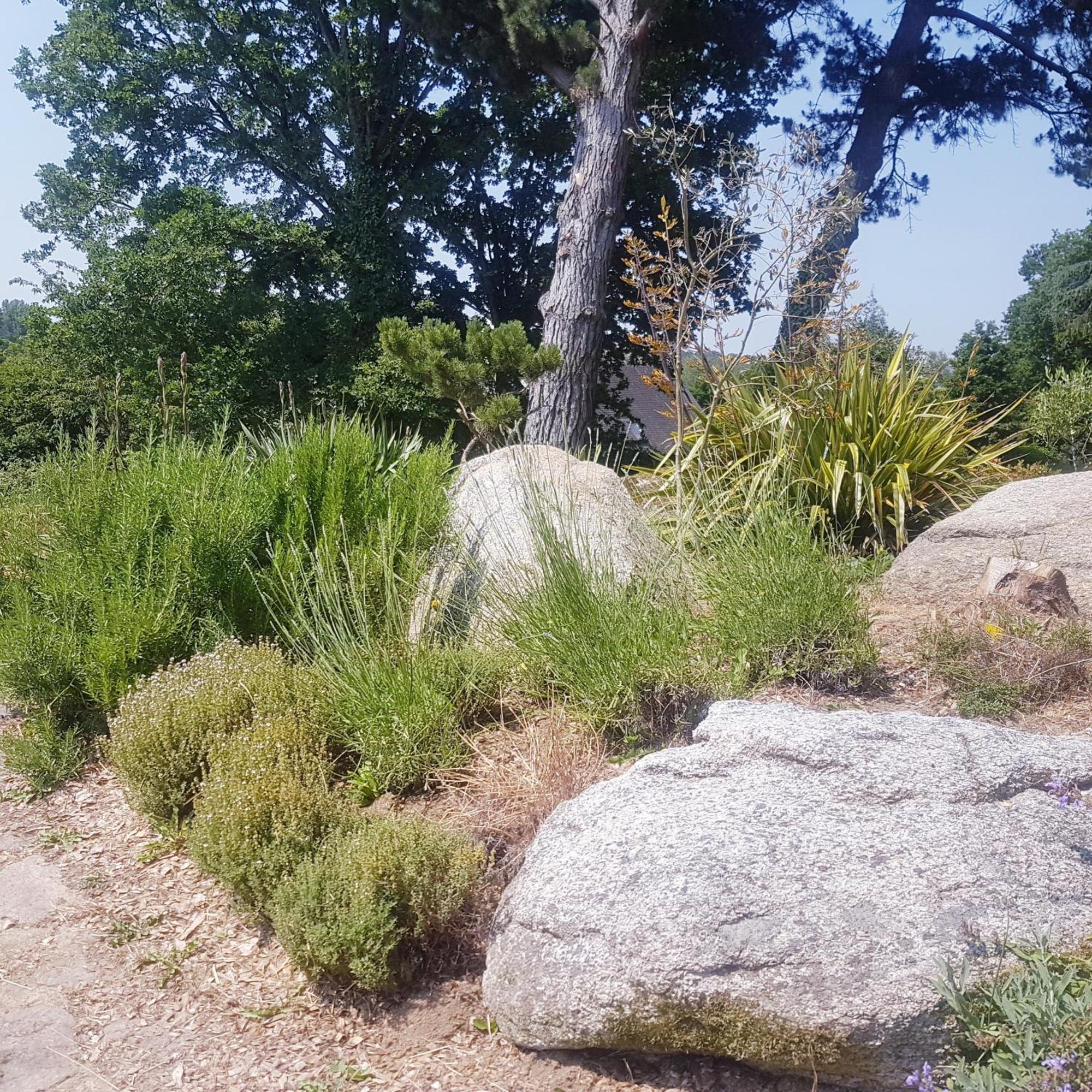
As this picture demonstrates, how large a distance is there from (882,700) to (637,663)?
97 cm

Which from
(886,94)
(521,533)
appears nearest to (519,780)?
(521,533)

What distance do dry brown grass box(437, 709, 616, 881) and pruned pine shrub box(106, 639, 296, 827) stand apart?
795mm

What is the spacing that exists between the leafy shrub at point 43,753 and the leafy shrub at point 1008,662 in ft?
12.2

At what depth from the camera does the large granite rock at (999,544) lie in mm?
4391

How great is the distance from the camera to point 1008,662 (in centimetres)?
353

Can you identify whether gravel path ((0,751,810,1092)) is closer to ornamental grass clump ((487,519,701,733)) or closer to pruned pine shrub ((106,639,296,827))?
pruned pine shrub ((106,639,296,827))

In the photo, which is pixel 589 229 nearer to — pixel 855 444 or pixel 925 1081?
pixel 855 444

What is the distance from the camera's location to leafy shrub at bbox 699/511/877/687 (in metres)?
3.56

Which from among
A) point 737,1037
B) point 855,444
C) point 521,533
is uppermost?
point 855,444

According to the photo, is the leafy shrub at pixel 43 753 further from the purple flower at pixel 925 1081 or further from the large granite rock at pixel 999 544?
the large granite rock at pixel 999 544

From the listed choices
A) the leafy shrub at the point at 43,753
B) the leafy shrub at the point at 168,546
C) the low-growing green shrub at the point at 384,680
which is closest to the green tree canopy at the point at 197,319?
the leafy shrub at the point at 168,546

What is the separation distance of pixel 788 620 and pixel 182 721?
7.75ft

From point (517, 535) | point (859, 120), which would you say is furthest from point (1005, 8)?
point (517, 535)

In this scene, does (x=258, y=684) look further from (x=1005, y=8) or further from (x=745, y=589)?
(x=1005, y=8)
